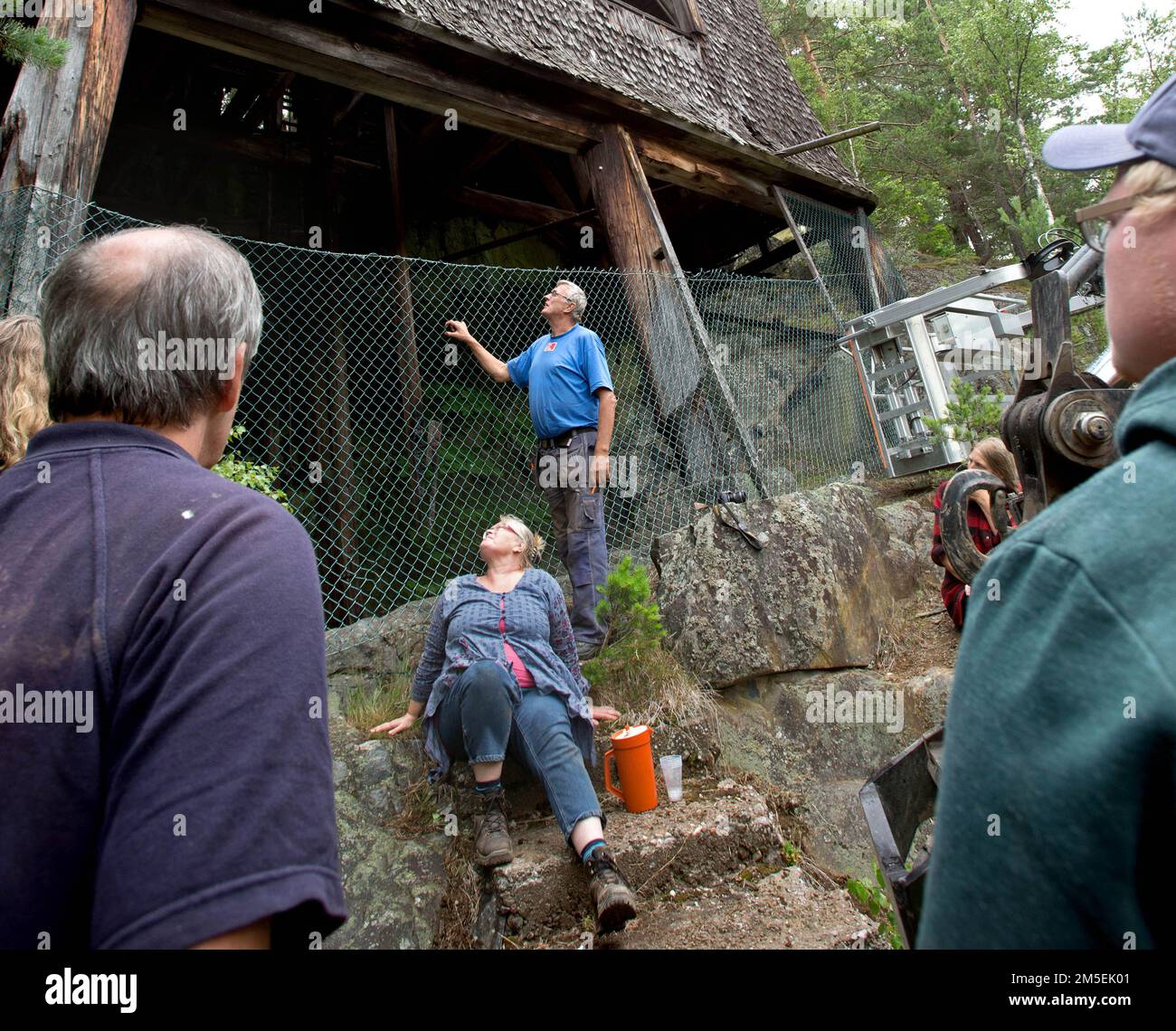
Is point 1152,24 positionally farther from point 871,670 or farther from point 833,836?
point 833,836

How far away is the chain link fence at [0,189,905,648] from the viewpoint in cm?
630

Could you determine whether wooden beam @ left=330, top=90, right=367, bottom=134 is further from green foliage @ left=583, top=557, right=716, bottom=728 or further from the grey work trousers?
green foliage @ left=583, top=557, right=716, bottom=728

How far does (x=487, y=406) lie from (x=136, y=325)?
24.1 feet

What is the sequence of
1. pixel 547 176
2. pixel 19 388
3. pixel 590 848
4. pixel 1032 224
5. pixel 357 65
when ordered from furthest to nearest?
pixel 1032 224 → pixel 547 176 → pixel 357 65 → pixel 590 848 → pixel 19 388

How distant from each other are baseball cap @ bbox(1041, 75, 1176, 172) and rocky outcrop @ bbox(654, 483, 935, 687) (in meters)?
4.03

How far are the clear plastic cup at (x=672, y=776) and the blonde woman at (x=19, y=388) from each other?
9.64 ft

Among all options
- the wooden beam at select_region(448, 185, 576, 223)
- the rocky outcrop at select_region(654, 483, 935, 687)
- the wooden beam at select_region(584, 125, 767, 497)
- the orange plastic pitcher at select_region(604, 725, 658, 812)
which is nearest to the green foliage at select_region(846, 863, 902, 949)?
the orange plastic pitcher at select_region(604, 725, 658, 812)

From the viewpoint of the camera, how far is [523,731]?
3627mm

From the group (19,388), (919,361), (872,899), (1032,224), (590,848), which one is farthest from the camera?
(1032,224)

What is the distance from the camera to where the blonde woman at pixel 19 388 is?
2.02 meters

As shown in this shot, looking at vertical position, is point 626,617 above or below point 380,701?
above

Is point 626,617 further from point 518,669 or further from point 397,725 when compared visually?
point 397,725

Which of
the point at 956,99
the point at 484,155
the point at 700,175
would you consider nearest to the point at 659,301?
the point at 700,175
